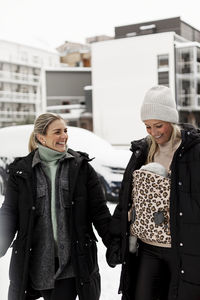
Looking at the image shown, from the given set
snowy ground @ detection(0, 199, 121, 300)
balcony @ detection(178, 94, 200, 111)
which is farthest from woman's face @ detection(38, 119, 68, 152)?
balcony @ detection(178, 94, 200, 111)

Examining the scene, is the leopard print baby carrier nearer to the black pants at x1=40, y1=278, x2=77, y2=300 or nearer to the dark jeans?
the dark jeans

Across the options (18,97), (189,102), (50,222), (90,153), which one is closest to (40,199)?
(50,222)

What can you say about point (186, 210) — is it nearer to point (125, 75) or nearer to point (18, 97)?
point (125, 75)

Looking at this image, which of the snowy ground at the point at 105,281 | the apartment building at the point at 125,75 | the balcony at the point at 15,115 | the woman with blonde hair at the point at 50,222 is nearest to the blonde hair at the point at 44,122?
the woman with blonde hair at the point at 50,222

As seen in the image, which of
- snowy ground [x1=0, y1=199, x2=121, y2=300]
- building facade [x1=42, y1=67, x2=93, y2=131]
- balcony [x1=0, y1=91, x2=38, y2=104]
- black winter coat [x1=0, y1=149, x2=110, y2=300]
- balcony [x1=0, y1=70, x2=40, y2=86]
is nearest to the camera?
black winter coat [x1=0, y1=149, x2=110, y2=300]

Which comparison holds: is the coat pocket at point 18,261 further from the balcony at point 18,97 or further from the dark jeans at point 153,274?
the balcony at point 18,97

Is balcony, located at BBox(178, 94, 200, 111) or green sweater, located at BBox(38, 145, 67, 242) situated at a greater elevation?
balcony, located at BBox(178, 94, 200, 111)

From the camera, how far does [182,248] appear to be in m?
1.04

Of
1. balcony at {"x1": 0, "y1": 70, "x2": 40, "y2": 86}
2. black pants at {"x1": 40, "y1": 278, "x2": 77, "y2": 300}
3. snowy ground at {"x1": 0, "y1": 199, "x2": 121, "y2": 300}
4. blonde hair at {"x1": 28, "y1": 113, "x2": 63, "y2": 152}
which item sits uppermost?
balcony at {"x1": 0, "y1": 70, "x2": 40, "y2": 86}

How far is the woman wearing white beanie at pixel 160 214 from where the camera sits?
1045 mm

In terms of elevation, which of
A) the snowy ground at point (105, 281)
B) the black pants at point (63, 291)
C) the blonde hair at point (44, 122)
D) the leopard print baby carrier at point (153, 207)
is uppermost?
the blonde hair at point (44, 122)

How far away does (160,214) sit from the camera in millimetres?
1084

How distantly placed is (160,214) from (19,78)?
25517 millimetres

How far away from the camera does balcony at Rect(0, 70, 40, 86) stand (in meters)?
24.5
